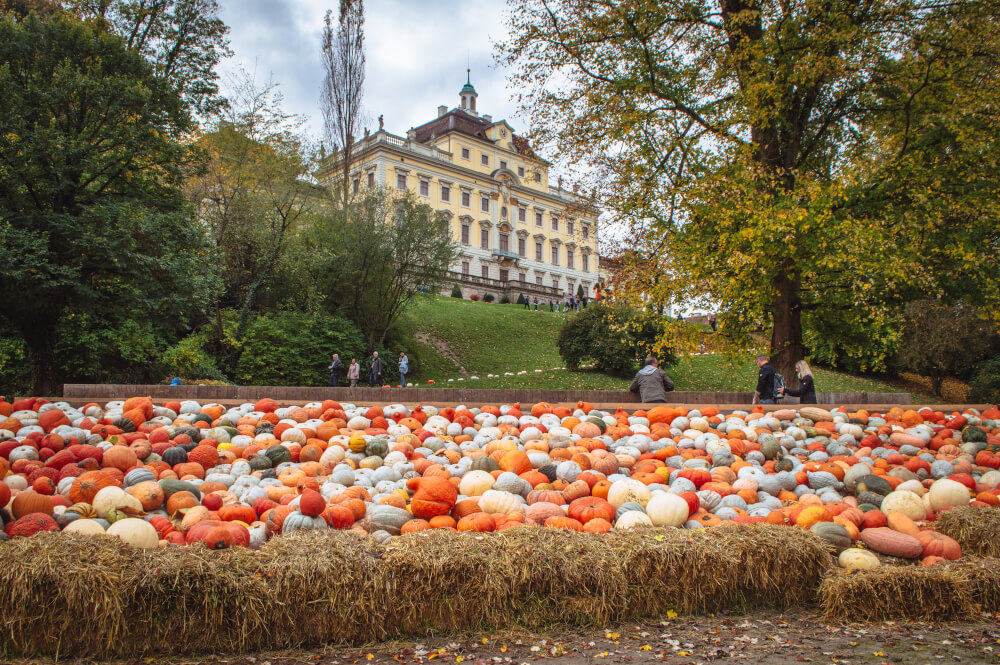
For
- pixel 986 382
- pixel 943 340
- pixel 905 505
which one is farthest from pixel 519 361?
pixel 905 505

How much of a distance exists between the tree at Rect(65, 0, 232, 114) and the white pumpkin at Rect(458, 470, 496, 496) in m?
16.5

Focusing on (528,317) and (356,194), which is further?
(528,317)

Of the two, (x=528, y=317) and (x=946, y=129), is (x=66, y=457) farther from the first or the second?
(x=528, y=317)

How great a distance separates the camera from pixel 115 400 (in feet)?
21.6

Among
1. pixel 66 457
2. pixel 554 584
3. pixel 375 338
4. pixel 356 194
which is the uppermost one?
pixel 356 194

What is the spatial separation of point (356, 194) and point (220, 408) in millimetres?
18509

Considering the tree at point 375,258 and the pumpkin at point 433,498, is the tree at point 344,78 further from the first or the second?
the pumpkin at point 433,498

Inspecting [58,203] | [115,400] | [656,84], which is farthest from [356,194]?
[115,400]

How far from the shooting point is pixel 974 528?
3922 mm

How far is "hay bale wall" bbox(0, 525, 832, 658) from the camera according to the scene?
2807mm

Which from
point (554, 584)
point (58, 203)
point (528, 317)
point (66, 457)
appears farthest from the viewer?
point (528, 317)

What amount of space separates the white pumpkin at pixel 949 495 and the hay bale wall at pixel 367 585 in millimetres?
1667

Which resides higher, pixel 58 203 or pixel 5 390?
pixel 58 203

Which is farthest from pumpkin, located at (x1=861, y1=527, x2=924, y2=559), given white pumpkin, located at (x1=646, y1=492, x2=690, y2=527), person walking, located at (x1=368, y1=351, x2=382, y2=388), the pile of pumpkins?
person walking, located at (x1=368, y1=351, x2=382, y2=388)
